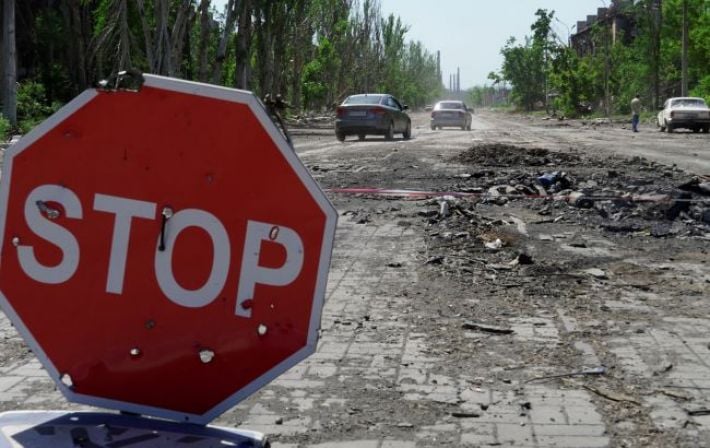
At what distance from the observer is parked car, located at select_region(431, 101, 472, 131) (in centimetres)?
4444

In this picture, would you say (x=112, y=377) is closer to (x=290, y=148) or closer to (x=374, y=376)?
(x=290, y=148)

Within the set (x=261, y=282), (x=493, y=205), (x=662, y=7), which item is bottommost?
(x=493, y=205)

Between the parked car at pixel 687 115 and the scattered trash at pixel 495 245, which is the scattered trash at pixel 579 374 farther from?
the parked car at pixel 687 115

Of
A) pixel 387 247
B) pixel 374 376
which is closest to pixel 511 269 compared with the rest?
pixel 387 247

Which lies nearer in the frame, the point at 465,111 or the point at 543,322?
the point at 543,322

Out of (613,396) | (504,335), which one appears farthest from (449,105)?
(613,396)

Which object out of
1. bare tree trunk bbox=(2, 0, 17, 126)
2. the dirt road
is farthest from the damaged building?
the dirt road

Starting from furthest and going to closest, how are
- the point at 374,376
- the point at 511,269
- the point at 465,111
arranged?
the point at 465,111, the point at 511,269, the point at 374,376

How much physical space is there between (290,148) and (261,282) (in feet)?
1.49

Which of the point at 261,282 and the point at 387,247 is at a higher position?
the point at 261,282

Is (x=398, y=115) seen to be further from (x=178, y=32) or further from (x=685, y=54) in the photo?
(x=685, y=54)

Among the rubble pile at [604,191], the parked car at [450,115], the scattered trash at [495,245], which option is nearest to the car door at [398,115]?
the rubble pile at [604,191]

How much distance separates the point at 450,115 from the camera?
44.5m

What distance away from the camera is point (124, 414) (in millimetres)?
3158
